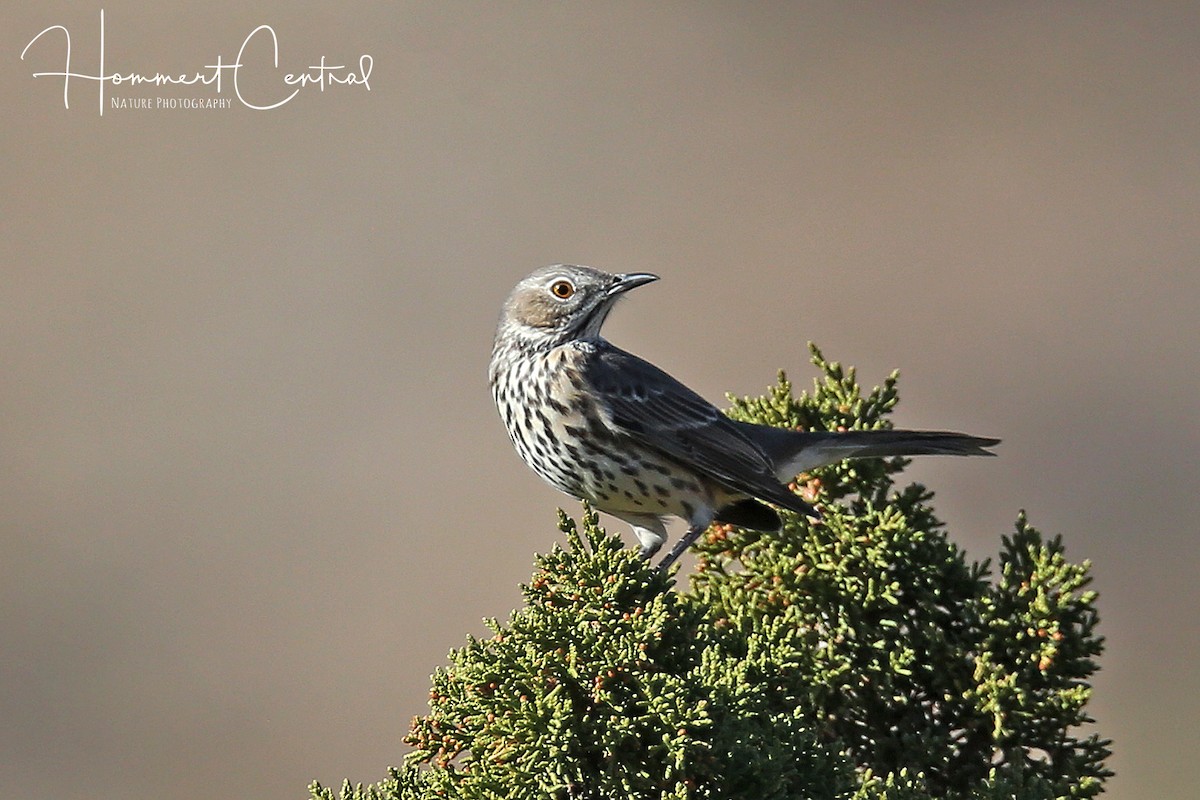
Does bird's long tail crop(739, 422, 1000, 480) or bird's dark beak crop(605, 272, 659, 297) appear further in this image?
bird's dark beak crop(605, 272, 659, 297)

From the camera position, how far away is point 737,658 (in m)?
3.84

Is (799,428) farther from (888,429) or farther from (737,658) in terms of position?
(737,658)

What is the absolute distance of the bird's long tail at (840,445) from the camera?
5078mm

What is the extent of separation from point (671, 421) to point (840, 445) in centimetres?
117

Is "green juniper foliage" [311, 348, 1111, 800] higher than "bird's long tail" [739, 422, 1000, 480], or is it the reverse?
"bird's long tail" [739, 422, 1000, 480]

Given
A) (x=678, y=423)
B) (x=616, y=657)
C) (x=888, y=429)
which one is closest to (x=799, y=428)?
(x=888, y=429)

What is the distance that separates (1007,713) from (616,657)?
1.53 metres

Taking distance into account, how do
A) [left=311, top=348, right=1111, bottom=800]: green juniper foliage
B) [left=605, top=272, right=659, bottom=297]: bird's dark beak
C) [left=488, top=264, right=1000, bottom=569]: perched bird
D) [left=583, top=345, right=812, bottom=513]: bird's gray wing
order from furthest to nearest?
A: [left=605, top=272, right=659, bottom=297]: bird's dark beak → [left=583, top=345, right=812, bottom=513]: bird's gray wing → [left=488, top=264, right=1000, bottom=569]: perched bird → [left=311, top=348, right=1111, bottom=800]: green juniper foliage

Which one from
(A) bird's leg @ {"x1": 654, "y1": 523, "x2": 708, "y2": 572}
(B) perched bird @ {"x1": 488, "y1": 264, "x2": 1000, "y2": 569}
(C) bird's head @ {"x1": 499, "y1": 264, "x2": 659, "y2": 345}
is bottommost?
(A) bird's leg @ {"x1": 654, "y1": 523, "x2": 708, "y2": 572}

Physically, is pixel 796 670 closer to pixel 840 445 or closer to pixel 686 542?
pixel 840 445

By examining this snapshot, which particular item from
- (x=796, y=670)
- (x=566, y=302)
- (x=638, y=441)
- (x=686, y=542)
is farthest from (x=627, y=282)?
(x=796, y=670)

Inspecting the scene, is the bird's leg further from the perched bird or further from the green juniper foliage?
the green juniper foliage

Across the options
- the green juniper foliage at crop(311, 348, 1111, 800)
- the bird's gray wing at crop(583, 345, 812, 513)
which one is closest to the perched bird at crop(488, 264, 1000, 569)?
the bird's gray wing at crop(583, 345, 812, 513)

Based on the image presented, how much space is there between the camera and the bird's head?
653 centimetres
